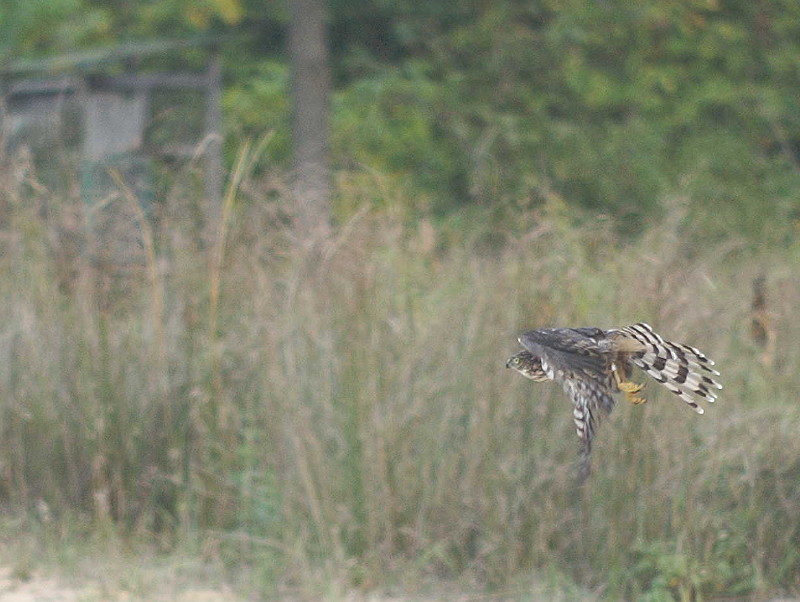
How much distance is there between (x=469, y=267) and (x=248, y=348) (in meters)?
0.81

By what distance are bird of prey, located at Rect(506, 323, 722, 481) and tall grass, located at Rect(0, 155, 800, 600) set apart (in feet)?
6.52

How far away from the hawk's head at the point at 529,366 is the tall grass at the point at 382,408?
2.04m

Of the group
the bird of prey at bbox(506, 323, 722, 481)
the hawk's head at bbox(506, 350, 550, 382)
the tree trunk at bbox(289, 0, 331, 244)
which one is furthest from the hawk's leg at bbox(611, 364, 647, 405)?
the tree trunk at bbox(289, 0, 331, 244)

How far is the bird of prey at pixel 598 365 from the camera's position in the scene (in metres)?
1.82

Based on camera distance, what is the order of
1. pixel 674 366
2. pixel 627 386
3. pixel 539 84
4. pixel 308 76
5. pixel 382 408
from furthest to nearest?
pixel 539 84 → pixel 308 76 → pixel 382 408 → pixel 674 366 → pixel 627 386

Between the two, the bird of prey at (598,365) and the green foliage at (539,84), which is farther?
the green foliage at (539,84)

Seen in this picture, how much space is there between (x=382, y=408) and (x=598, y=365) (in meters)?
2.33

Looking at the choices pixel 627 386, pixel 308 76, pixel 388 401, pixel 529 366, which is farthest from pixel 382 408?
pixel 308 76

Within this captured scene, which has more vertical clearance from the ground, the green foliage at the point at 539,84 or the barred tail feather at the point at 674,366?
the green foliage at the point at 539,84

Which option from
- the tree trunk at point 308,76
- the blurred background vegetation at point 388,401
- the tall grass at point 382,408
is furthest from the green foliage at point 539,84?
the tall grass at point 382,408

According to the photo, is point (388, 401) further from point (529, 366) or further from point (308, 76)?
point (308, 76)

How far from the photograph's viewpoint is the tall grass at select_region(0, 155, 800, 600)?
13.0ft

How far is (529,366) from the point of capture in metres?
1.89

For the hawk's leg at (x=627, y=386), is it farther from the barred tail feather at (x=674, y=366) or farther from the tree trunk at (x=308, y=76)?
the tree trunk at (x=308, y=76)
